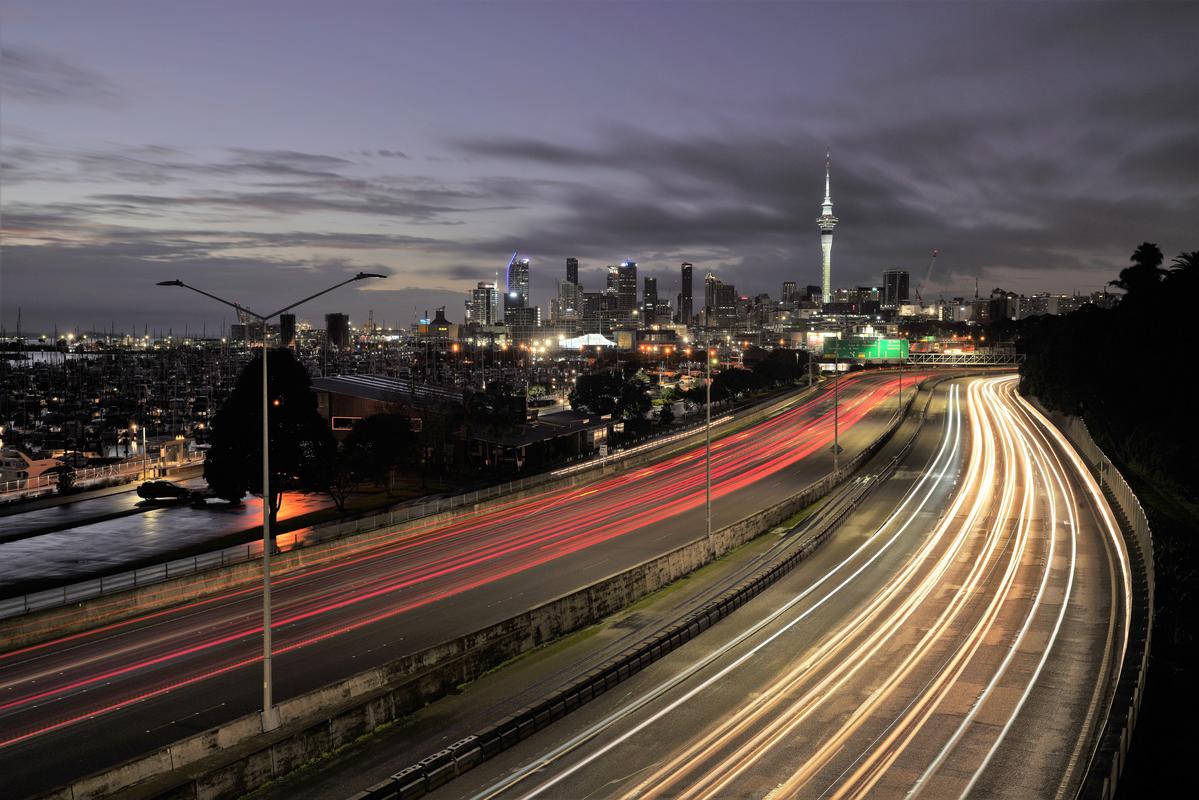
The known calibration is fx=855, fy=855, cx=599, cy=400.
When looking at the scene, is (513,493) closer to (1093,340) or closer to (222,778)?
(222,778)

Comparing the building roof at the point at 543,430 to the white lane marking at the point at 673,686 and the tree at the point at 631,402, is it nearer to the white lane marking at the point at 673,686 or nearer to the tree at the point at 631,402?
the tree at the point at 631,402

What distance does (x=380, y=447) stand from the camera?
53844 millimetres

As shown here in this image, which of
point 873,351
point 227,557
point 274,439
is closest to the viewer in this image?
point 227,557

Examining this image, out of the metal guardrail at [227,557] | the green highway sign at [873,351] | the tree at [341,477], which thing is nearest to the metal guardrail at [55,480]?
the tree at [341,477]

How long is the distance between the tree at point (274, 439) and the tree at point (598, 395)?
5503 centimetres

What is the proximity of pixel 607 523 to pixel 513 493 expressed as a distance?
311 inches

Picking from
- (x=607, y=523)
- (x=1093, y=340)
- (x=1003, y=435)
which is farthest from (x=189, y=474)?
(x=1093, y=340)

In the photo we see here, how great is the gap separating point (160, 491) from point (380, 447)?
12556 mm

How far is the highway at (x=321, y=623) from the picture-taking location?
19.2m

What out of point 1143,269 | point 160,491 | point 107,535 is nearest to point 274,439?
point 107,535

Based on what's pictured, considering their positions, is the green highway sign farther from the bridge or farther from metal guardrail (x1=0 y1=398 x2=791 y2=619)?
metal guardrail (x1=0 y1=398 x2=791 y2=619)

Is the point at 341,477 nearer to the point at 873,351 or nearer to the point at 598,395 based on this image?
the point at 598,395

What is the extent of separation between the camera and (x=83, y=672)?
22.6 m

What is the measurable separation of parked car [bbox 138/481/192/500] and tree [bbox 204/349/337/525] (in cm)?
498
